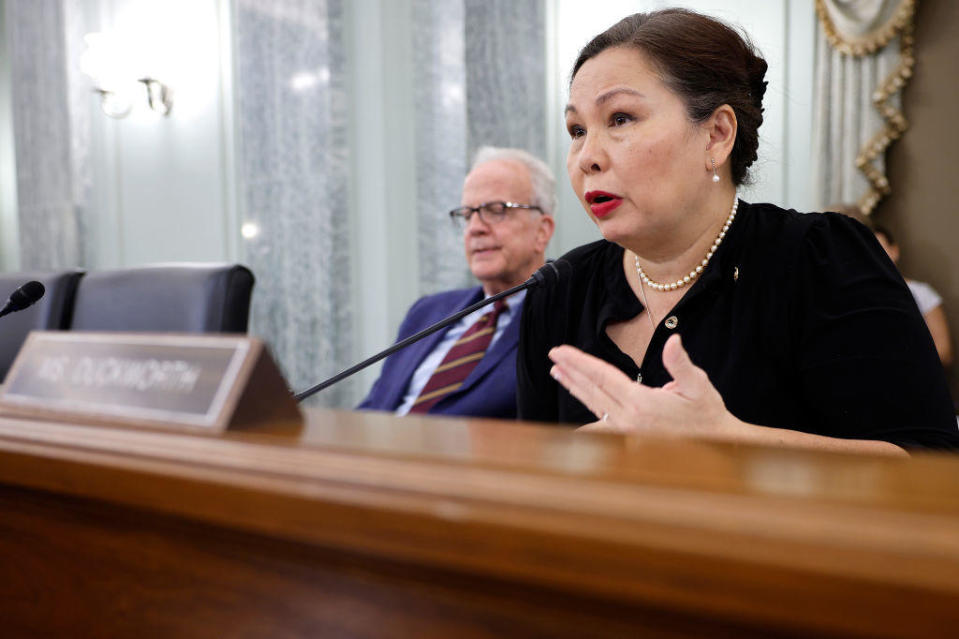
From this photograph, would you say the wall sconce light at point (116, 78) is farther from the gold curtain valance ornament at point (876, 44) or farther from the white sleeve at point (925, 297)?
the white sleeve at point (925, 297)

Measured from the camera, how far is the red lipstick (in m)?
1.30

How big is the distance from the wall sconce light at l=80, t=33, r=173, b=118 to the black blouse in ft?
12.4

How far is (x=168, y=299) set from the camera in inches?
82.4

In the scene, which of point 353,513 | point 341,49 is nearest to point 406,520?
point 353,513

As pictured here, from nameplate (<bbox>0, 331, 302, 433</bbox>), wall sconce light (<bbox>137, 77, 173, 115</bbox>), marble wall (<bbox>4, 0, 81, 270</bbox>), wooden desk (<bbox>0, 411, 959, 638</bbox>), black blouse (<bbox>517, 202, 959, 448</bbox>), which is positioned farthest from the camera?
marble wall (<bbox>4, 0, 81, 270</bbox>)

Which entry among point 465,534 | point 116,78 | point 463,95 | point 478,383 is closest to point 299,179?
point 463,95

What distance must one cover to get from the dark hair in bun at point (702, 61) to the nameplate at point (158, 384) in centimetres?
94

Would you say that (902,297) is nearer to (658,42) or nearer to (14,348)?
(658,42)

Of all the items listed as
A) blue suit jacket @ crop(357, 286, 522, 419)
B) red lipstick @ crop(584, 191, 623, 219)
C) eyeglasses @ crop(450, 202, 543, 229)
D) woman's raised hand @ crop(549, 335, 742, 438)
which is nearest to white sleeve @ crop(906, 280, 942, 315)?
eyeglasses @ crop(450, 202, 543, 229)

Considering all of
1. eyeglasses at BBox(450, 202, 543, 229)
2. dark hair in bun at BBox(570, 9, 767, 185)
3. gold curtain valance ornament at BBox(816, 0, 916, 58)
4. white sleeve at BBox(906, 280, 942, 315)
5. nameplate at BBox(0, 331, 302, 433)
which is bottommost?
white sleeve at BBox(906, 280, 942, 315)

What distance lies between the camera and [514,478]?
17.4 inches

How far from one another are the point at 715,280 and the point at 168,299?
145 cm

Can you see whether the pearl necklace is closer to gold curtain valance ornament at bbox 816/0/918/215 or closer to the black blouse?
the black blouse

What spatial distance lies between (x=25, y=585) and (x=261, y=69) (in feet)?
11.7
